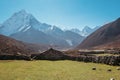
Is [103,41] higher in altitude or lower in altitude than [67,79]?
higher

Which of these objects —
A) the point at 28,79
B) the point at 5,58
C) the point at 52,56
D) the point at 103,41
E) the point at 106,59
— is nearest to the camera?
the point at 28,79

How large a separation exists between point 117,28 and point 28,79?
7270 inches

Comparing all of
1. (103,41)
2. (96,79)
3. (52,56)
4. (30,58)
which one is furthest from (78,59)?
(103,41)

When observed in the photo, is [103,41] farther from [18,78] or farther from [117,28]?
[18,78]

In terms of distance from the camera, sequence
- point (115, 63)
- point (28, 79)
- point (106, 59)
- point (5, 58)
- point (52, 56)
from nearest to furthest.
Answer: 1. point (28, 79)
2. point (115, 63)
3. point (106, 59)
4. point (5, 58)
5. point (52, 56)

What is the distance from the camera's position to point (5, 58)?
42031 mm

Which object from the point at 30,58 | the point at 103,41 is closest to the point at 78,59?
the point at 30,58

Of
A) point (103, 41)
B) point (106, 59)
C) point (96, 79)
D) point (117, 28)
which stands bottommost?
point (96, 79)

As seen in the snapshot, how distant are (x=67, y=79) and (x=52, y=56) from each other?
1021 inches

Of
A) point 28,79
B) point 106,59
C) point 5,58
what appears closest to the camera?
point 28,79

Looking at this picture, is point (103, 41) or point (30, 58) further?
point (103, 41)

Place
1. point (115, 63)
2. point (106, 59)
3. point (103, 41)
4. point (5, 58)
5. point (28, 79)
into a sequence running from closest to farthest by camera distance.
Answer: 1. point (28, 79)
2. point (115, 63)
3. point (106, 59)
4. point (5, 58)
5. point (103, 41)

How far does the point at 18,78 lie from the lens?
20109 mm

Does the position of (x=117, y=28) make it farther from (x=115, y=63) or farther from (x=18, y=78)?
(x=18, y=78)
